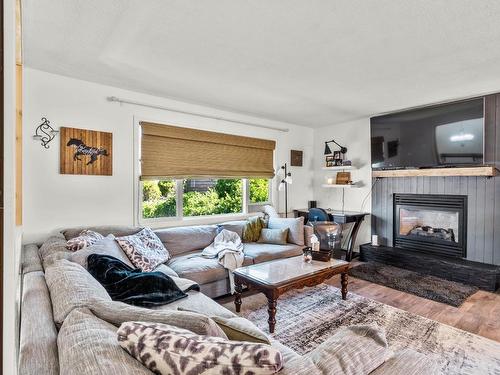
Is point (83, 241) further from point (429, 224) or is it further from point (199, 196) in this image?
point (429, 224)

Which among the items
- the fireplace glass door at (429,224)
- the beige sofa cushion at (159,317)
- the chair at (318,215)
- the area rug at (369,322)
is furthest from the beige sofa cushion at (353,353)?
the fireplace glass door at (429,224)

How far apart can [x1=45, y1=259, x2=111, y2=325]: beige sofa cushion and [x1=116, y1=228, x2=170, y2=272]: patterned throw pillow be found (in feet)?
3.00

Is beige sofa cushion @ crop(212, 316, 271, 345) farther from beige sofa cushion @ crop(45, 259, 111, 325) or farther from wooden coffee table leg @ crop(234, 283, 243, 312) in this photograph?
wooden coffee table leg @ crop(234, 283, 243, 312)

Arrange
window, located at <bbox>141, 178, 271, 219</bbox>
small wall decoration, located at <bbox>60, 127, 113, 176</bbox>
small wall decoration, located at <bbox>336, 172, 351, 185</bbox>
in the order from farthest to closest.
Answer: small wall decoration, located at <bbox>336, 172, 351, 185</bbox> → window, located at <bbox>141, 178, 271, 219</bbox> → small wall decoration, located at <bbox>60, 127, 113, 176</bbox>

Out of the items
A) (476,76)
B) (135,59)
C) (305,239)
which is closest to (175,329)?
(135,59)

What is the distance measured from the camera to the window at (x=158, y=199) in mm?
3514

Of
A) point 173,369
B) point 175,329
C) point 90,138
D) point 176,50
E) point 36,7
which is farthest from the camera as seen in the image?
point 90,138

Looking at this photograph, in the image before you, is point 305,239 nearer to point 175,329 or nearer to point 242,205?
point 242,205

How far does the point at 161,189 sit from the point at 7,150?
310cm

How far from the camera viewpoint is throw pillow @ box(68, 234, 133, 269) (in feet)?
6.64

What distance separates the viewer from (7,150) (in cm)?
62

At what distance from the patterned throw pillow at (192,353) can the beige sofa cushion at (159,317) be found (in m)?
0.08

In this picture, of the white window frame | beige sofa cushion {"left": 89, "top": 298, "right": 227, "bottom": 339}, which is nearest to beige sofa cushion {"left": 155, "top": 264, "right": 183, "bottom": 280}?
the white window frame

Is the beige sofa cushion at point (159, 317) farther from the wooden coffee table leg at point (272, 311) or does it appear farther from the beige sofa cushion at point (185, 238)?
the beige sofa cushion at point (185, 238)
